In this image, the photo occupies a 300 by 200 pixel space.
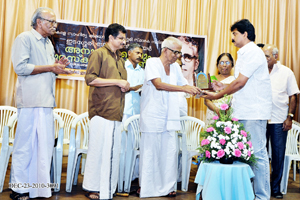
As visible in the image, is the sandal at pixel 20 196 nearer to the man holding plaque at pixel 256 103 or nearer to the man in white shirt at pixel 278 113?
the man holding plaque at pixel 256 103

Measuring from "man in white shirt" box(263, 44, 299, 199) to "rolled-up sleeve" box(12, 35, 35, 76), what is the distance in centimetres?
285

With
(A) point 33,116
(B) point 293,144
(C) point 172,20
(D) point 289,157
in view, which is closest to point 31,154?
(A) point 33,116

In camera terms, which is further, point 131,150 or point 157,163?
point 131,150

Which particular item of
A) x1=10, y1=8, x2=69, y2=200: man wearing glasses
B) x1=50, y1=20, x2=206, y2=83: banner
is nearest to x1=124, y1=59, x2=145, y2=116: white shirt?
x1=50, y1=20, x2=206, y2=83: banner

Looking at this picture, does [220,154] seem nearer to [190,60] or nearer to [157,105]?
[157,105]

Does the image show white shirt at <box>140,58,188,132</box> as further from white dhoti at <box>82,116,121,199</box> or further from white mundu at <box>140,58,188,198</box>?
white dhoti at <box>82,116,121,199</box>

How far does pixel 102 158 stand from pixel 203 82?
1.45 m

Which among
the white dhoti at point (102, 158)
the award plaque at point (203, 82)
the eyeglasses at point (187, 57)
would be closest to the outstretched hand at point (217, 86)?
the award plaque at point (203, 82)

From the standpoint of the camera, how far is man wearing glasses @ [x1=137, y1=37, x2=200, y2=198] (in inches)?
139

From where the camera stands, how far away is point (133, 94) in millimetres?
4730

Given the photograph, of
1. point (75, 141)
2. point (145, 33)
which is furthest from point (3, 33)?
point (75, 141)

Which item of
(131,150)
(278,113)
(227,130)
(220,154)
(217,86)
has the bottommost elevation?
(131,150)

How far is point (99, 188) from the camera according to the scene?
3.27m

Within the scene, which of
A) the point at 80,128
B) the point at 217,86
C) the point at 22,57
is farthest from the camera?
the point at 80,128
